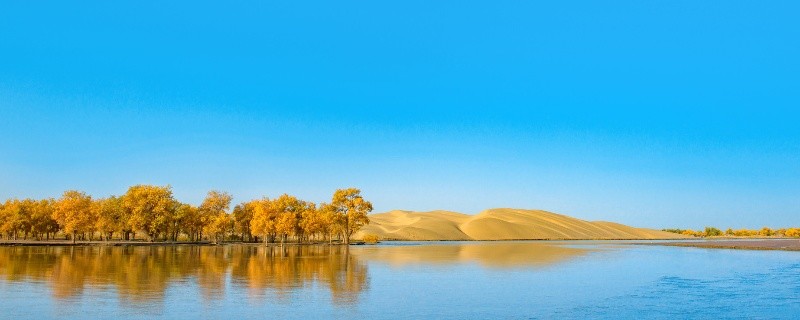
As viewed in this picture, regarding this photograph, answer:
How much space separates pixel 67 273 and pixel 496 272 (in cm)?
2844

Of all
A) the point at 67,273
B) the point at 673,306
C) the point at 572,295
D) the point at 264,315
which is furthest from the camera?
the point at 67,273

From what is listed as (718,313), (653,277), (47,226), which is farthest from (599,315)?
(47,226)

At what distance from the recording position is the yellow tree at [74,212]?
106812mm

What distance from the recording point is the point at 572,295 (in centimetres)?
3136

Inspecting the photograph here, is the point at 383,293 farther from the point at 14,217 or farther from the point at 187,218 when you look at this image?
the point at 14,217

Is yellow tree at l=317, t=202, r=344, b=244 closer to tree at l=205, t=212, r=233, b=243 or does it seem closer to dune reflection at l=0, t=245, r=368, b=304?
tree at l=205, t=212, r=233, b=243

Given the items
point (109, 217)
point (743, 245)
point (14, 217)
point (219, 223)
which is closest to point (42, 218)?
point (14, 217)

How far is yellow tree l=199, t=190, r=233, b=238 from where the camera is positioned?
411ft

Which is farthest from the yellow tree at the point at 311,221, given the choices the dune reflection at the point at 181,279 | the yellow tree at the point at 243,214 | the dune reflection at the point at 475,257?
the dune reflection at the point at 181,279

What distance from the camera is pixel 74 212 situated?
108 metres

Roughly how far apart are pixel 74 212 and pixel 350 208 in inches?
1898

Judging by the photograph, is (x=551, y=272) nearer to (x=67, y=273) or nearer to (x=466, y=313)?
(x=466, y=313)

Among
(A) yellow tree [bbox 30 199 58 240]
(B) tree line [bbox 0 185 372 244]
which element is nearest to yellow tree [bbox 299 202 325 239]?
(B) tree line [bbox 0 185 372 244]

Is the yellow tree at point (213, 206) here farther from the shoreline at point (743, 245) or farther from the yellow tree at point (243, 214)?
the shoreline at point (743, 245)
